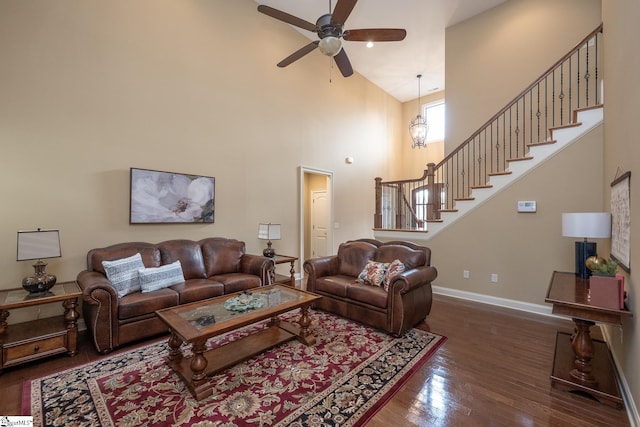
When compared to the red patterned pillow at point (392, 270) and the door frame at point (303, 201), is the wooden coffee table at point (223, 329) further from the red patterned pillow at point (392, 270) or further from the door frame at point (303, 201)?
the door frame at point (303, 201)

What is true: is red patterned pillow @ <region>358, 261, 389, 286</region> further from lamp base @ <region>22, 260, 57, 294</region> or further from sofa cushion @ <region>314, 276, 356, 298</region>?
lamp base @ <region>22, 260, 57, 294</region>

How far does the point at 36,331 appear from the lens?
255 centimetres

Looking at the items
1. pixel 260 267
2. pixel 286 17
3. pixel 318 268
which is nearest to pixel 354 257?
pixel 318 268

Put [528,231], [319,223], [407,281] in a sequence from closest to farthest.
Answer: [407,281] → [528,231] → [319,223]

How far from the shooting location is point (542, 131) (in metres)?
4.77

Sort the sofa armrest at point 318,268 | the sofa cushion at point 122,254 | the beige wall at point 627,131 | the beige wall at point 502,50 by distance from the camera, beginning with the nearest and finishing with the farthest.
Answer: the beige wall at point 627,131, the sofa cushion at point 122,254, the sofa armrest at point 318,268, the beige wall at point 502,50

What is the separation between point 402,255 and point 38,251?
3.87m

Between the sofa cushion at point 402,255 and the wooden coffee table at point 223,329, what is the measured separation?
1.29 meters

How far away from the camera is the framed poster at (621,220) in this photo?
79.0 inches

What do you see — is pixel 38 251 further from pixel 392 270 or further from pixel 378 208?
pixel 378 208

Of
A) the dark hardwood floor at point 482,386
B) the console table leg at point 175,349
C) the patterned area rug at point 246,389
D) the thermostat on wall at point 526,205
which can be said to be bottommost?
the dark hardwood floor at point 482,386

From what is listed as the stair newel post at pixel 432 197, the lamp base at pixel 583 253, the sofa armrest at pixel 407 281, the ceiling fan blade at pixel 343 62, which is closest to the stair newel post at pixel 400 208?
the stair newel post at pixel 432 197

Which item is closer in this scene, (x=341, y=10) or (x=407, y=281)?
(x=341, y=10)

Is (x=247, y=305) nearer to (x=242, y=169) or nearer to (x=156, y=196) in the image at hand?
(x=156, y=196)
